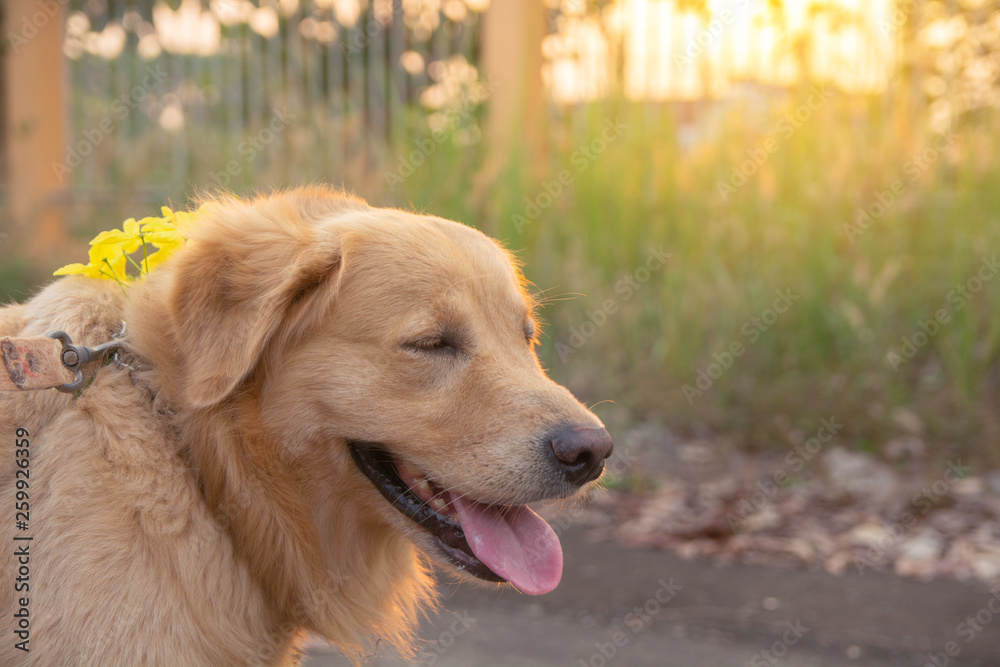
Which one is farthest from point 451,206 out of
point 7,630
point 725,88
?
Answer: point 7,630

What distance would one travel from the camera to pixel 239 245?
215cm

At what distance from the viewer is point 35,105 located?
9.48 meters

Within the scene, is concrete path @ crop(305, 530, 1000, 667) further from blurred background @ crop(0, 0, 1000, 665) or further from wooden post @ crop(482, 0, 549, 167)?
wooden post @ crop(482, 0, 549, 167)

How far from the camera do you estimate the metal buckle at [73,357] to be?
185 centimetres
